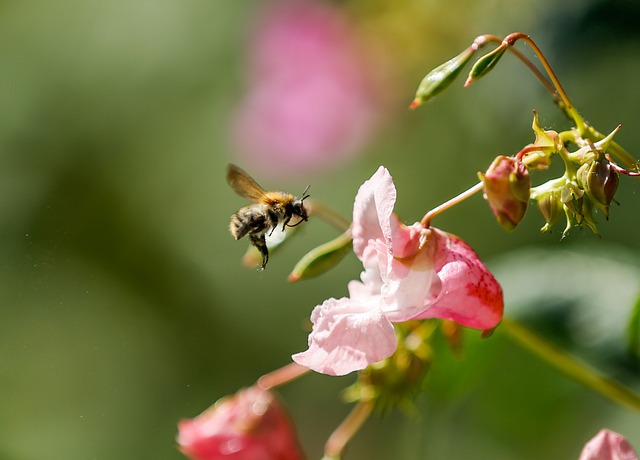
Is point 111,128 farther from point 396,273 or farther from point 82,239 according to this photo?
point 396,273

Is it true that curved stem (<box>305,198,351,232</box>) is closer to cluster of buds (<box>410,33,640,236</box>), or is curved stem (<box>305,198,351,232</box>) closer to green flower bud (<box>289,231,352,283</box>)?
green flower bud (<box>289,231,352,283</box>)

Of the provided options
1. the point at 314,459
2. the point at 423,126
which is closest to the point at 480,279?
the point at 423,126

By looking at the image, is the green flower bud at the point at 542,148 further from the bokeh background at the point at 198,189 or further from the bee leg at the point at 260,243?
the bokeh background at the point at 198,189

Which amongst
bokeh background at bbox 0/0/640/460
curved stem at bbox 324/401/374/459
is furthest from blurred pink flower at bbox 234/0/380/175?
curved stem at bbox 324/401/374/459

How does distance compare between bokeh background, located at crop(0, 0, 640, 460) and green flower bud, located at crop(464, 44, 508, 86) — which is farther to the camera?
bokeh background, located at crop(0, 0, 640, 460)

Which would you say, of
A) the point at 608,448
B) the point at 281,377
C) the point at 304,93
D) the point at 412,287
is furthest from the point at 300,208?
the point at 304,93
